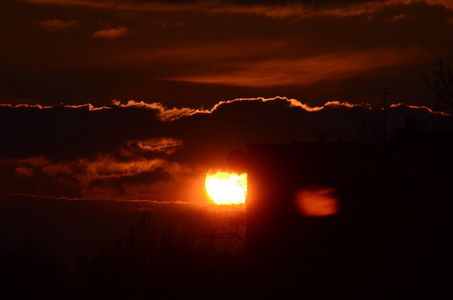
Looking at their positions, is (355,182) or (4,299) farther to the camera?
(4,299)

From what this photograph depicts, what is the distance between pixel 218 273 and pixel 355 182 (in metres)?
5.98

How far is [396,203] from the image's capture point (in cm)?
2639

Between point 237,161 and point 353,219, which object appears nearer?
point 353,219

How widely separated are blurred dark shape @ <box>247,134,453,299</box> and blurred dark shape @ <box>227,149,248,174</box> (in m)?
0.41

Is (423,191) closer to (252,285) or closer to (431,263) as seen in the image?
(431,263)

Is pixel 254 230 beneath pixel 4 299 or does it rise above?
above

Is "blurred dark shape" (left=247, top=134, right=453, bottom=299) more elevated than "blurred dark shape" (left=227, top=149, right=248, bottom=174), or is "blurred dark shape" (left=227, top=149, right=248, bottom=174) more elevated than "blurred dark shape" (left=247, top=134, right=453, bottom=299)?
"blurred dark shape" (left=227, top=149, right=248, bottom=174)

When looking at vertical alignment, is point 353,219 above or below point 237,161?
below

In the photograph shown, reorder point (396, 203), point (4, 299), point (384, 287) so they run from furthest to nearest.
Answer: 1. point (4, 299)
2. point (396, 203)
3. point (384, 287)

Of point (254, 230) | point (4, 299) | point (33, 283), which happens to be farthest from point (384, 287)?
point (33, 283)

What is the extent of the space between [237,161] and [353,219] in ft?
15.7

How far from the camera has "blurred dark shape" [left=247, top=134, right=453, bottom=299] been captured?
81.1 ft

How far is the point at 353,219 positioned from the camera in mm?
26359

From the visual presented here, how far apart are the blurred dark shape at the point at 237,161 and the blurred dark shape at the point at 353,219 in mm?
412
